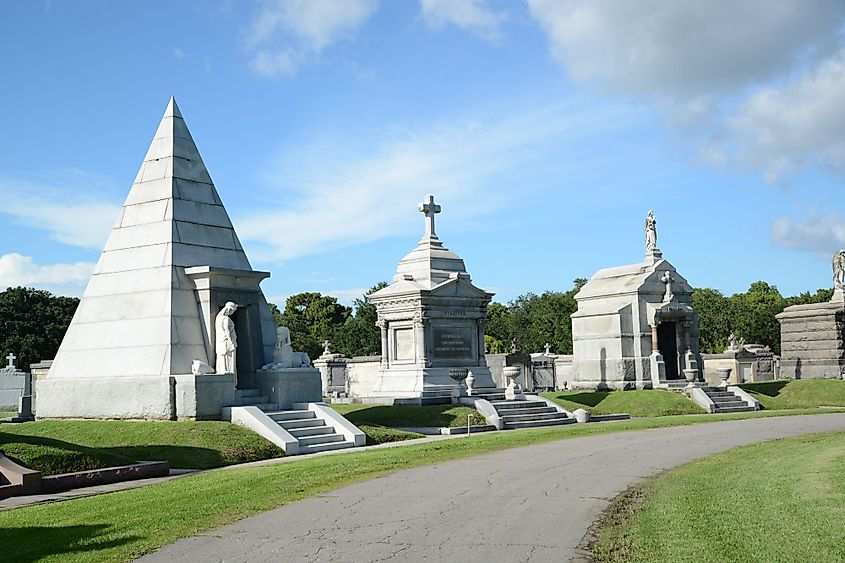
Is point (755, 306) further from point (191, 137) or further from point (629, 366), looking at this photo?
point (191, 137)

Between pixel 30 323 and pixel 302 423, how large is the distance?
165 feet

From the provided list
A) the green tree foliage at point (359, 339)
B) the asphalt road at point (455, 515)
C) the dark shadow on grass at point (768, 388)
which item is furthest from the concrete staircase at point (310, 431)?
the green tree foliage at point (359, 339)

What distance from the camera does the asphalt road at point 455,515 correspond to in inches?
330

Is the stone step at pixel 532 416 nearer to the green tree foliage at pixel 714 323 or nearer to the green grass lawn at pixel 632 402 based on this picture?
the green grass lawn at pixel 632 402

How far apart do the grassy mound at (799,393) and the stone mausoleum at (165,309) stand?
62.7 ft

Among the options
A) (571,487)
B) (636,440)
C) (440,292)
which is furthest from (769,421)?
(571,487)

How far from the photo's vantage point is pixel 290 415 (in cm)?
2164

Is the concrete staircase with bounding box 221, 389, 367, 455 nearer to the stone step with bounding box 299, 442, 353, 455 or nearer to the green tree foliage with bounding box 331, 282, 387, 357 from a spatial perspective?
the stone step with bounding box 299, 442, 353, 455

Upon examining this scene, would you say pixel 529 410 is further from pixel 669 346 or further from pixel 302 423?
pixel 669 346

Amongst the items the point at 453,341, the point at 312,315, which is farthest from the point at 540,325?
the point at 453,341

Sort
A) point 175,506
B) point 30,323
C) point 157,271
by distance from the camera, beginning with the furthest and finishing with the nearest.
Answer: point 30,323, point 157,271, point 175,506

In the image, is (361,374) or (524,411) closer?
(524,411)

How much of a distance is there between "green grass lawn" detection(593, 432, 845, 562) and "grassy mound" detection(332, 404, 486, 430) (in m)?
10.7

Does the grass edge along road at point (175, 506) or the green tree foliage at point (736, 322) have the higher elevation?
the green tree foliage at point (736, 322)
